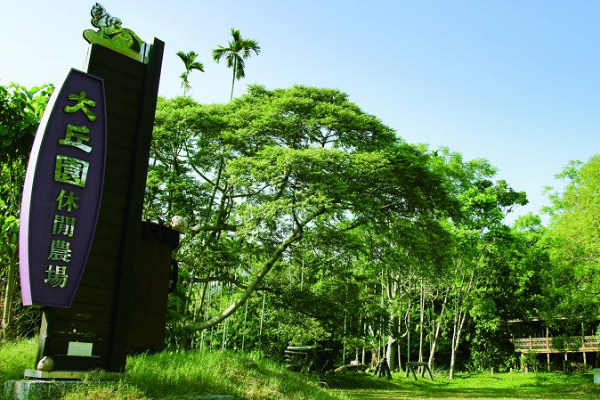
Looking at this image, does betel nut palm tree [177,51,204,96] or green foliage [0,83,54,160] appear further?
betel nut palm tree [177,51,204,96]

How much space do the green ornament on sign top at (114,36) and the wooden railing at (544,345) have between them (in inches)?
1015

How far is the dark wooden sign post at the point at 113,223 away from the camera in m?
5.31

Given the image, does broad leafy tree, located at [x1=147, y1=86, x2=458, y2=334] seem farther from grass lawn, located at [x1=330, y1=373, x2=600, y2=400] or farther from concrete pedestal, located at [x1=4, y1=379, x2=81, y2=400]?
concrete pedestal, located at [x1=4, y1=379, x2=81, y2=400]

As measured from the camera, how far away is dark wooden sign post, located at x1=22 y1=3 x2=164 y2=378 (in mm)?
5309

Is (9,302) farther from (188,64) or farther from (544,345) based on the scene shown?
(544,345)

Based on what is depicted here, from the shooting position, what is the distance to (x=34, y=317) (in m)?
9.62

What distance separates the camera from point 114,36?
243 inches

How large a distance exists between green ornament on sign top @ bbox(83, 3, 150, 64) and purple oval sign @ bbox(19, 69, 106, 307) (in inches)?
27.0

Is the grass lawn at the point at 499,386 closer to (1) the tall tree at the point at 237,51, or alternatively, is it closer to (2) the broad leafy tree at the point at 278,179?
(2) the broad leafy tree at the point at 278,179

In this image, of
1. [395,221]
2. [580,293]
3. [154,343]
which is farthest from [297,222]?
[580,293]

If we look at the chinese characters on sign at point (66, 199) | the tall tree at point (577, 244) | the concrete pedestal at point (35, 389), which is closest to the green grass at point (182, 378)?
the concrete pedestal at point (35, 389)

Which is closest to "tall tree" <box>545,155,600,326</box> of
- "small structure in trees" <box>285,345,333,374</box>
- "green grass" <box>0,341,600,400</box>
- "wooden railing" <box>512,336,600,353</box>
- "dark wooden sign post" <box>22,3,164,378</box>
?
"wooden railing" <box>512,336,600,353</box>

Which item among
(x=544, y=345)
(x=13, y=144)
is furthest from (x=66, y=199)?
(x=544, y=345)

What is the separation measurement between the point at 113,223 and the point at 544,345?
91.0 ft
